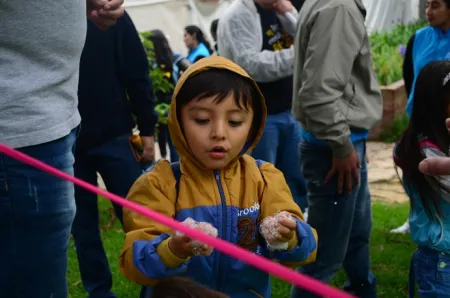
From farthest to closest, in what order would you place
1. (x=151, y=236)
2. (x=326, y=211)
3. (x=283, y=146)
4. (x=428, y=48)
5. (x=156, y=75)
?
(x=156, y=75)
(x=283, y=146)
(x=428, y=48)
(x=326, y=211)
(x=151, y=236)

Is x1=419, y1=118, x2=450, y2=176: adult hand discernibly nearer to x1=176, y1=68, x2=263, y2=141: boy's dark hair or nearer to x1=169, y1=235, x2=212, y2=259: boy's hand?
x1=176, y1=68, x2=263, y2=141: boy's dark hair

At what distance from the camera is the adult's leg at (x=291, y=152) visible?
460 cm

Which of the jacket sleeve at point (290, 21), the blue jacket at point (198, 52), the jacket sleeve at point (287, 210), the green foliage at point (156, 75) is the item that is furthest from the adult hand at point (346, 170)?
the blue jacket at point (198, 52)

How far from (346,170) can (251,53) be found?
1611mm

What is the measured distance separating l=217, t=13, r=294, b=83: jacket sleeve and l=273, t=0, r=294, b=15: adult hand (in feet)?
0.62

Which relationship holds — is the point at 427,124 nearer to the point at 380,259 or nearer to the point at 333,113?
the point at 333,113

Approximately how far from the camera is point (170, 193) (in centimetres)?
227

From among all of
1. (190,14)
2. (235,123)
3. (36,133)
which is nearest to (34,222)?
(36,133)

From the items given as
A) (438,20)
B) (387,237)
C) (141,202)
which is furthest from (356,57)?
(387,237)

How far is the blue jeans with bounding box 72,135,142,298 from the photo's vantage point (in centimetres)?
369

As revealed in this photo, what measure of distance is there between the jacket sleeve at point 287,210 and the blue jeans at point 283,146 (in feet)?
6.78

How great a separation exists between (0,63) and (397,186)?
227 inches

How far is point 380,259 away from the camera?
15.5 feet

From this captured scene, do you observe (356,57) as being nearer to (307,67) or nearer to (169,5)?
(307,67)
